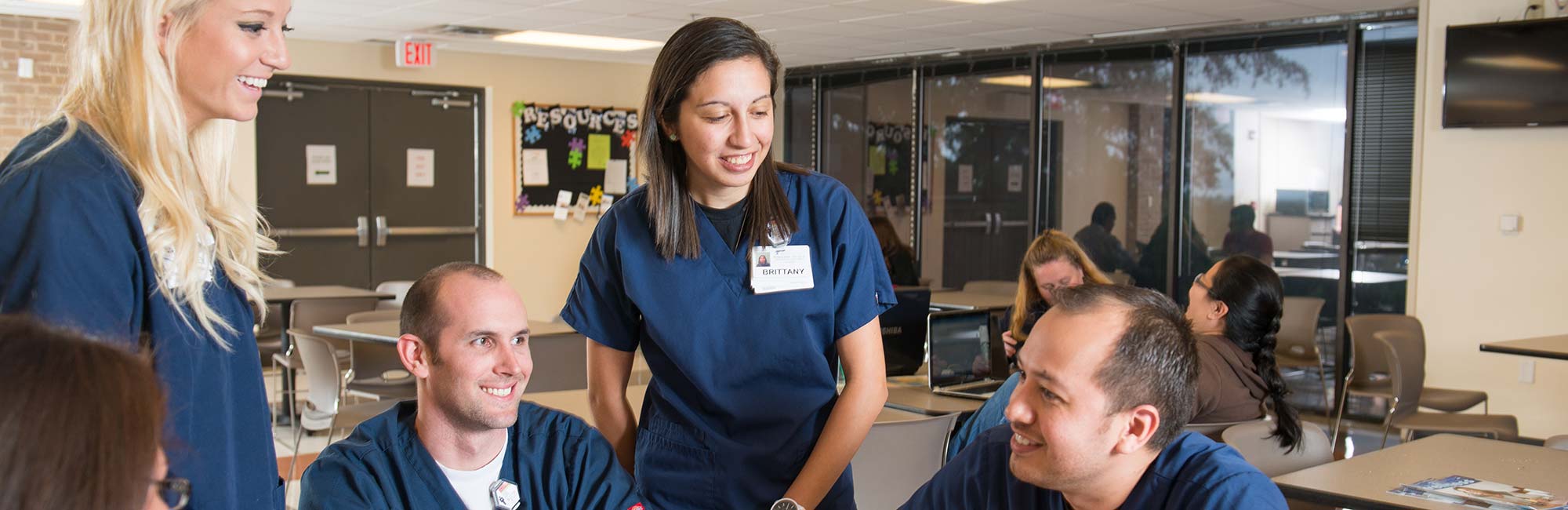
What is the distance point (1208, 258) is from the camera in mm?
8336

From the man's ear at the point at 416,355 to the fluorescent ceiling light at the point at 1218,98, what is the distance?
7.03m

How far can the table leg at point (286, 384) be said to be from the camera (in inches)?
→ 266

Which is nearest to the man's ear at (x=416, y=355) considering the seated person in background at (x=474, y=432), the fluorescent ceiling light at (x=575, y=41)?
the seated person in background at (x=474, y=432)

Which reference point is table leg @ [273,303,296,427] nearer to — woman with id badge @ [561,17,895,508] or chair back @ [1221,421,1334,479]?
chair back @ [1221,421,1334,479]

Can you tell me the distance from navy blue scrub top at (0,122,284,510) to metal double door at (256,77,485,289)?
8169 mm

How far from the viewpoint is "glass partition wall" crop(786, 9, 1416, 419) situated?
7.45m

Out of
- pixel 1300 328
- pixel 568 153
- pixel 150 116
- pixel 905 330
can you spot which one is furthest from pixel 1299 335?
pixel 150 116

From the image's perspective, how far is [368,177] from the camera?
9.66 metres

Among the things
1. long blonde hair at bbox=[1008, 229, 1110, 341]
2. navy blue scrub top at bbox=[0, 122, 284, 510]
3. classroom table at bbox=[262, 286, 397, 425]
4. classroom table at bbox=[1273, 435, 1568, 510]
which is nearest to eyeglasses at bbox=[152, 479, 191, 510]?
navy blue scrub top at bbox=[0, 122, 284, 510]

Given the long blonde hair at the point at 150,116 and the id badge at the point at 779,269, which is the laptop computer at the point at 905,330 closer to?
the id badge at the point at 779,269

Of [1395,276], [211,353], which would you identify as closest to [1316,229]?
[1395,276]

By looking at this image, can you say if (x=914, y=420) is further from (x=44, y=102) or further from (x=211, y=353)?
(x=44, y=102)

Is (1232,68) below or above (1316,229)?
above

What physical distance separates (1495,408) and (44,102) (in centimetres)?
884
